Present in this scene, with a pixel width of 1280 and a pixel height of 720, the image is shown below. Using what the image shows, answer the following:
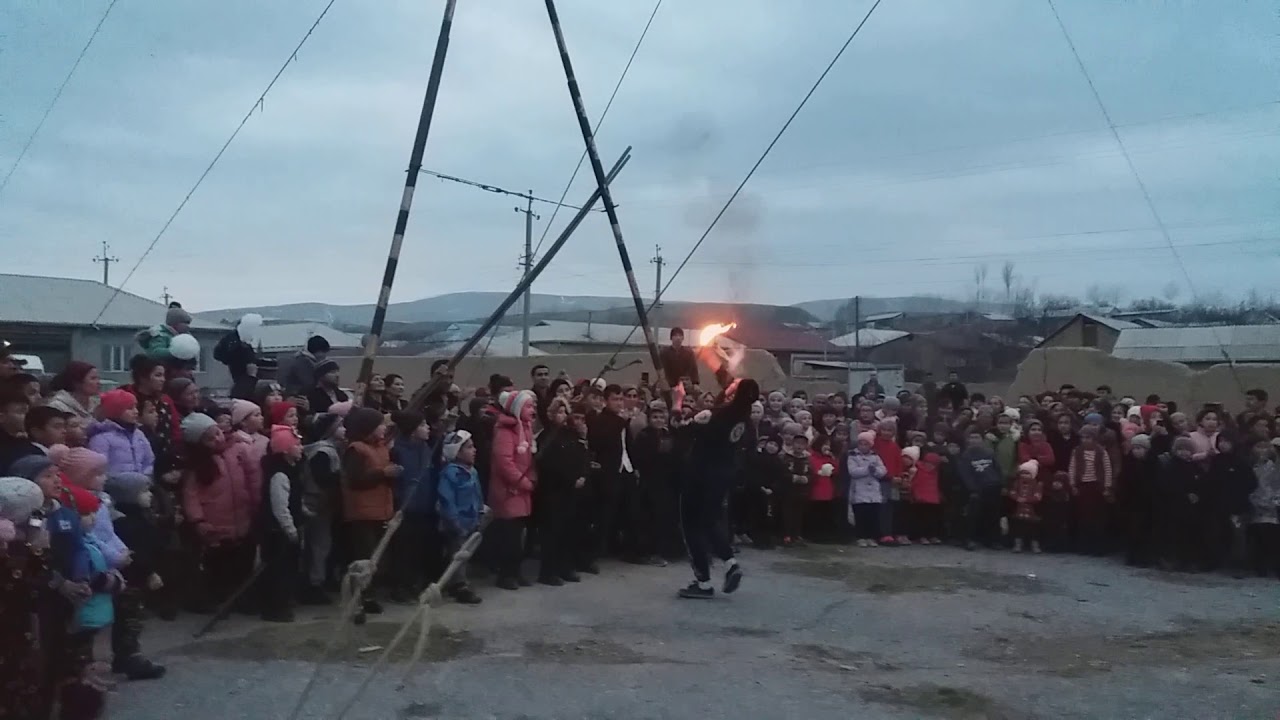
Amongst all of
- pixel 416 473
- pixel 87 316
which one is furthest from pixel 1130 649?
pixel 87 316

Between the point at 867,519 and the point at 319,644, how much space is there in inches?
263

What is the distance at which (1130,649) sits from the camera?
6.94 meters

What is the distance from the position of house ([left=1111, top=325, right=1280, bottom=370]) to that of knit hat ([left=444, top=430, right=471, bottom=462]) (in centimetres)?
2446

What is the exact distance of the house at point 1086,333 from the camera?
127 ft

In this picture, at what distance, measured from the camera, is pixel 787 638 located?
7027 millimetres

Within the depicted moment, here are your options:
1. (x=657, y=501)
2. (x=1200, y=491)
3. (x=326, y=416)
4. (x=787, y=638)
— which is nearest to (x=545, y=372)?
(x=657, y=501)

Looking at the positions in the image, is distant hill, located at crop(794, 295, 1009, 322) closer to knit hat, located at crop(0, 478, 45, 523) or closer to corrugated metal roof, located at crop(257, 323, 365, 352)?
corrugated metal roof, located at crop(257, 323, 365, 352)

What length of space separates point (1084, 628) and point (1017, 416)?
482 centimetres

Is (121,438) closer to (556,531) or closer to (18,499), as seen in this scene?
(18,499)

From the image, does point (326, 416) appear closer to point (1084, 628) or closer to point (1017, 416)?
point (1084, 628)

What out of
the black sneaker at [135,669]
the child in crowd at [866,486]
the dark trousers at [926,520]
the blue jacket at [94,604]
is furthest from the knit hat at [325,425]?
the dark trousers at [926,520]

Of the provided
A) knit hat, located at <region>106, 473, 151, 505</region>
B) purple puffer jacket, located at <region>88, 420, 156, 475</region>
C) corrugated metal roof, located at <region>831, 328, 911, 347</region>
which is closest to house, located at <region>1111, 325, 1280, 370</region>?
corrugated metal roof, located at <region>831, 328, 911, 347</region>

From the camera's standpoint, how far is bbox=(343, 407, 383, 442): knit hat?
752cm

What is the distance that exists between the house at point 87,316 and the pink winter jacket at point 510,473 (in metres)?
17.5
